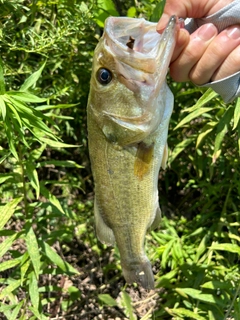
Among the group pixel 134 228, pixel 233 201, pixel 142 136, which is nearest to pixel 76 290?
pixel 233 201

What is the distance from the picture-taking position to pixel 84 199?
457cm

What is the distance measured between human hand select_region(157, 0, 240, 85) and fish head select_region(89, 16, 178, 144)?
0.09m

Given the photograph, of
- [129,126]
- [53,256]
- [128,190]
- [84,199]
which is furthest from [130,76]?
[84,199]

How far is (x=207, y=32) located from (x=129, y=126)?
0.52 meters

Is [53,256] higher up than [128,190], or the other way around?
[128,190]

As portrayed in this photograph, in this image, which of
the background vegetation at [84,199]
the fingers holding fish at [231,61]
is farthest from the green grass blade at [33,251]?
the fingers holding fish at [231,61]

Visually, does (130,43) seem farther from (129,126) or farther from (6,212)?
(6,212)

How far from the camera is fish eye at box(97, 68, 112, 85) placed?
73.7 inches

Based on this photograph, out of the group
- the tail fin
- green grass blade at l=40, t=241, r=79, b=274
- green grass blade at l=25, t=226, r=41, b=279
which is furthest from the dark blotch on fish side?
green grass blade at l=40, t=241, r=79, b=274

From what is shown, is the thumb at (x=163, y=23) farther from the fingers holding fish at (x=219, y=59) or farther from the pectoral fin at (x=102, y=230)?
the pectoral fin at (x=102, y=230)

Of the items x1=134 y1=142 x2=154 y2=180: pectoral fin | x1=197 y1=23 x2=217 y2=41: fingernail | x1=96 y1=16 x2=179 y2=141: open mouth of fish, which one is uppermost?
x1=197 y1=23 x2=217 y2=41: fingernail

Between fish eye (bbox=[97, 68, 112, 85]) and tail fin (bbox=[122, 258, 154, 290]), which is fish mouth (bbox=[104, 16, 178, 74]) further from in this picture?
tail fin (bbox=[122, 258, 154, 290])

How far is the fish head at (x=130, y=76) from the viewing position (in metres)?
1.76

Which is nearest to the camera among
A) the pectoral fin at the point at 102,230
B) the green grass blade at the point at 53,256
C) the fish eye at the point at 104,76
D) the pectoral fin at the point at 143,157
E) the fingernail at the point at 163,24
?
the fingernail at the point at 163,24
